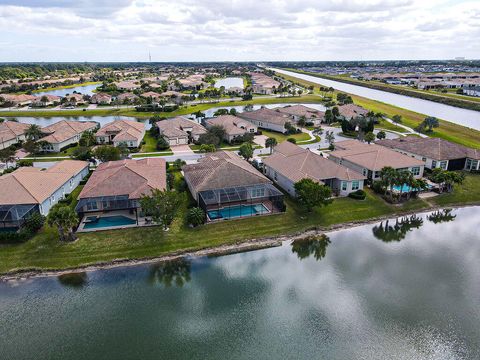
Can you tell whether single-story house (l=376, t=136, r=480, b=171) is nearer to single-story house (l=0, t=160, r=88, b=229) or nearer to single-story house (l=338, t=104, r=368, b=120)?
single-story house (l=338, t=104, r=368, b=120)

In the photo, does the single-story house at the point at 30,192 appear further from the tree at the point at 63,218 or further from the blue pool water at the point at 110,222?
the blue pool water at the point at 110,222

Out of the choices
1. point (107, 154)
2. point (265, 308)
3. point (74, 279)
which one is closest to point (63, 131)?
point (107, 154)

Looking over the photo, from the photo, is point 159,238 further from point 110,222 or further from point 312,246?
point 312,246

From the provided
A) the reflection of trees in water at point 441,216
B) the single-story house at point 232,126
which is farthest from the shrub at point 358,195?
the single-story house at point 232,126

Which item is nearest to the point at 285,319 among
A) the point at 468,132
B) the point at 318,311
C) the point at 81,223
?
the point at 318,311

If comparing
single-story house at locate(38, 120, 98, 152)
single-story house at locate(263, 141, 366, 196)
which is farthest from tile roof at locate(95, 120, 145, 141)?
single-story house at locate(263, 141, 366, 196)

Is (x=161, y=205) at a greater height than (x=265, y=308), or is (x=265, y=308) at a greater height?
(x=161, y=205)
